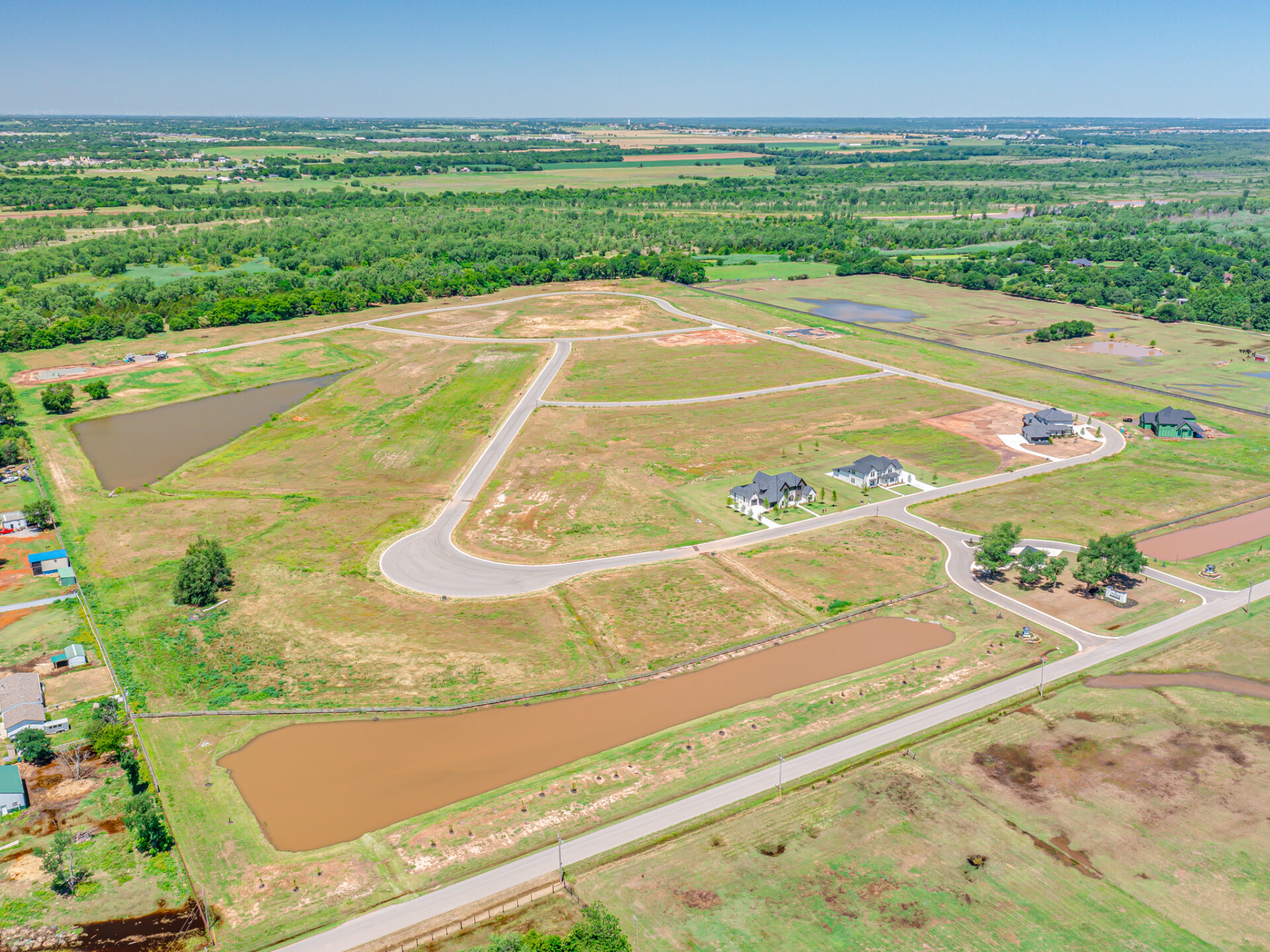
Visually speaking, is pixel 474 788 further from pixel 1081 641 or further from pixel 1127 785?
pixel 1081 641

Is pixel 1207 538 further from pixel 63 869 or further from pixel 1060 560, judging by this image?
pixel 63 869

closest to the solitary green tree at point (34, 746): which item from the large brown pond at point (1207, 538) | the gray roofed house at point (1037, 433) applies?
the large brown pond at point (1207, 538)

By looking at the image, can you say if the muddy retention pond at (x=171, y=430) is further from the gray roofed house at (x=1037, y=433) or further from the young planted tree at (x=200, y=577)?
the gray roofed house at (x=1037, y=433)

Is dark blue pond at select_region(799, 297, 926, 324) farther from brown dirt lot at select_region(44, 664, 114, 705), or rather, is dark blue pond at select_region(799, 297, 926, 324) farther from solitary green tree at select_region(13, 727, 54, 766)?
solitary green tree at select_region(13, 727, 54, 766)

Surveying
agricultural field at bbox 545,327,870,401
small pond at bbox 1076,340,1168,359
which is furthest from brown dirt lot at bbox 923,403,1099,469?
small pond at bbox 1076,340,1168,359

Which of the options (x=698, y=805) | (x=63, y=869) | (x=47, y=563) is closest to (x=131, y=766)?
(x=63, y=869)
